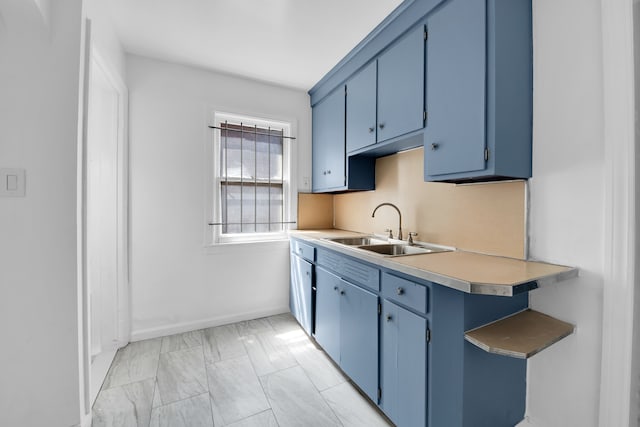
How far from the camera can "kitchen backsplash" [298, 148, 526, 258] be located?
1.44 metres

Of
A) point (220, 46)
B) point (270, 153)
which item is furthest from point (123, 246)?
point (220, 46)

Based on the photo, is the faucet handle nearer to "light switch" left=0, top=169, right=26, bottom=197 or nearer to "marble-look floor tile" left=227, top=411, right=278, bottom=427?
"marble-look floor tile" left=227, top=411, right=278, bottom=427

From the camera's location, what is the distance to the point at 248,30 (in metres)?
1.97

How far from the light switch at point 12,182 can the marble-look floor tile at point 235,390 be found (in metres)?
1.54

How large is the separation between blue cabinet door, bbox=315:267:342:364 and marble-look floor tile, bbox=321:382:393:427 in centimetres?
20

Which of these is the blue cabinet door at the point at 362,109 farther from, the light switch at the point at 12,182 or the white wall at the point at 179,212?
the light switch at the point at 12,182

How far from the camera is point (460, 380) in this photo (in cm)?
110

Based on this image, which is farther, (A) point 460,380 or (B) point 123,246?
(B) point 123,246

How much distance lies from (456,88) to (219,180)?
2183 millimetres

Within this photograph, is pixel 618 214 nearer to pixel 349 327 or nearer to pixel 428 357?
pixel 428 357

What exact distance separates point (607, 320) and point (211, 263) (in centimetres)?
272

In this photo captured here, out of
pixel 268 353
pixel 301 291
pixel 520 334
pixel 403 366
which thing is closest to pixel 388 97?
pixel 520 334

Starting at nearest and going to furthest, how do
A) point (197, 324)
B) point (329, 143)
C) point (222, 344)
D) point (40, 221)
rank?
1. point (40, 221)
2. point (222, 344)
3. point (197, 324)
4. point (329, 143)

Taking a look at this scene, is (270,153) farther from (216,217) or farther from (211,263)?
(211,263)
